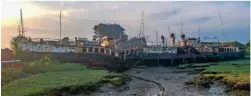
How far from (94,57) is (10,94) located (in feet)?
92.0

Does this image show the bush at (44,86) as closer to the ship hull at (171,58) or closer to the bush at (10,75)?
the bush at (10,75)

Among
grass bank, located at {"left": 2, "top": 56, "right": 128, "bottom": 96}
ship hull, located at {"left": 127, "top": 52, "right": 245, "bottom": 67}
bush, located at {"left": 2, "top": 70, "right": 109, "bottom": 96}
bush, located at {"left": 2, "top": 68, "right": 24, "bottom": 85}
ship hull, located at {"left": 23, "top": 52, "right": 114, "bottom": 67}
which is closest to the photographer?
bush, located at {"left": 2, "top": 70, "right": 109, "bottom": 96}

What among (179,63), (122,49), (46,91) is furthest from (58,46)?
(46,91)

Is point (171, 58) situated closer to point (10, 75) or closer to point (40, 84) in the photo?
point (10, 75)

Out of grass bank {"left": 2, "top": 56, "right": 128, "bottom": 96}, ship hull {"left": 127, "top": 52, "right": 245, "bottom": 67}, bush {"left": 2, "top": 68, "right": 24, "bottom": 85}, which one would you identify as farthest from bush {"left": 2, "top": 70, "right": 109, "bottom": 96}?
ship hull {"left": 127, "top": 52, "right": 245, "bottom": 67}

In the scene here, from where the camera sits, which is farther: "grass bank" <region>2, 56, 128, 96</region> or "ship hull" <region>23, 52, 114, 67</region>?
"ship hull" <region>23, 52, 114, 67</region>

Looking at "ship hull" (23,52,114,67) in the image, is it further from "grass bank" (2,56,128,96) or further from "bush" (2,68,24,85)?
"bush" (2,68,24,85)

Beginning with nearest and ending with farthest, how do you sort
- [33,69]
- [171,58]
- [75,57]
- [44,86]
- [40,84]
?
[44,86]
[40,84]
[33,69]
[75,57]
[171,58]

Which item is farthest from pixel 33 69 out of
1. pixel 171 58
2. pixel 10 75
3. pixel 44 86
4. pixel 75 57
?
pixel 171 58

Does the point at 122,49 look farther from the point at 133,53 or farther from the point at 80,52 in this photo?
the point at 80,52

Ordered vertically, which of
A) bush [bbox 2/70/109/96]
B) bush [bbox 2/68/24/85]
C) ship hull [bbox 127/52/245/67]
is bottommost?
bush [bbox 2/70/109/96]

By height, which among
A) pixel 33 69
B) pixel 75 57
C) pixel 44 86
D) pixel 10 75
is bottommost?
pixel 44 86

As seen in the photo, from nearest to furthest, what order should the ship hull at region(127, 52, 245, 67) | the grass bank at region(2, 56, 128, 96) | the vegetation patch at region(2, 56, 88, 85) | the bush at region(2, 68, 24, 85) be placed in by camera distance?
the grass bank at region(2, 56, 128, 96)
the bush at region(2, 68, 24, 85)
the vegetation patch at region(2, 56, 88, 85)
the ship hull at region(127, 52, 245, 67)

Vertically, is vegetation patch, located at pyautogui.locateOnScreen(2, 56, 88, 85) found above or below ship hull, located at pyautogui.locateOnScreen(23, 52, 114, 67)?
below
